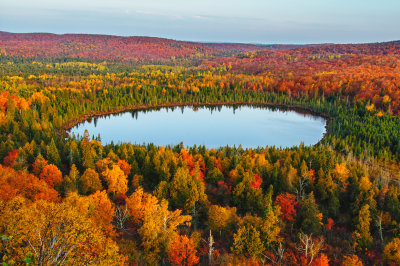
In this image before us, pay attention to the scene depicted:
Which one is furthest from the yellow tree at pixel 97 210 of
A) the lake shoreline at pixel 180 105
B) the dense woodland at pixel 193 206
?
the lake shoreline at pixel 180 105

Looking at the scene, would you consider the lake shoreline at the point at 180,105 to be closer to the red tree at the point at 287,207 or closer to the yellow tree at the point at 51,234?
the red tree at the point at 287,207

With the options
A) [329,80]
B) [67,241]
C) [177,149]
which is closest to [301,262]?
[67,241]

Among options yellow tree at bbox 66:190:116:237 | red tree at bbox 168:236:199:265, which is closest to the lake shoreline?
yellow tree at bbox 66:190:116:237

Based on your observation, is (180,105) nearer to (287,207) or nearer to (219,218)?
(287,207)

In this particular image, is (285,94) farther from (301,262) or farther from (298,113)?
(301,262)

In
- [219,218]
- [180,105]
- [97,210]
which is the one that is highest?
[97,210]

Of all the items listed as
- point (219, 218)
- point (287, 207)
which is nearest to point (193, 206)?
point (219, 218)

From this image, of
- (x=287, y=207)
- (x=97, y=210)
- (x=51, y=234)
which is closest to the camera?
(x=51, y=234)

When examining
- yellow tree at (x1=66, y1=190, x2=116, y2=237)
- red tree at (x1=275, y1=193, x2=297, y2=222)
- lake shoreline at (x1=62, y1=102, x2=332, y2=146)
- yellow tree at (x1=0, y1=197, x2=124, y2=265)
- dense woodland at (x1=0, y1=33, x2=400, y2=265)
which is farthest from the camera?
lake shoreline at (x1=62, y1=102, x2=332, y2=146)

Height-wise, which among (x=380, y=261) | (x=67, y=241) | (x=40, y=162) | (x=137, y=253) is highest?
(x=67, y=241)

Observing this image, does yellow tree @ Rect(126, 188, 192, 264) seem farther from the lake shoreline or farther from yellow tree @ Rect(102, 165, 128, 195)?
the lake shoreline

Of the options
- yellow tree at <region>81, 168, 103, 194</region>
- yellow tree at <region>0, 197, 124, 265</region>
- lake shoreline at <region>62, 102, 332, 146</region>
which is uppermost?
yellow tree at <region>0, 197, 124, 265</region>
